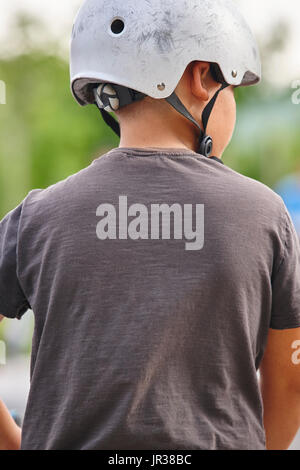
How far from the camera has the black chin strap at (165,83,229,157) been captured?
2398mm

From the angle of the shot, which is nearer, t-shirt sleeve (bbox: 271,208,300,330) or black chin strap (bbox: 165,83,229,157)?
t-shirt sleeve (bbox: 271,208,300,330)

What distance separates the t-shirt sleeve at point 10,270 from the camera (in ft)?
7.41

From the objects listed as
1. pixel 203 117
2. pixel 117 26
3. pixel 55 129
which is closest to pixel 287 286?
pixel 203 117

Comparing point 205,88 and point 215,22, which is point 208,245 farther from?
→ point 215,22

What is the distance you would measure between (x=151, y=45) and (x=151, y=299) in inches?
34.1

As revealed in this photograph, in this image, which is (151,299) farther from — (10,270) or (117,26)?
(117,26)

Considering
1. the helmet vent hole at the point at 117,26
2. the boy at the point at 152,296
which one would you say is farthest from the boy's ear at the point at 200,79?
the helmet vent hole at the point at 117,26

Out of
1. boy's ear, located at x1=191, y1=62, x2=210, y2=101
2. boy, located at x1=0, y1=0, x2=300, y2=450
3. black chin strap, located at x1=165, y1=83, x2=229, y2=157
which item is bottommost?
boy, located at x1=0, y1=0, x2=300, y2=450

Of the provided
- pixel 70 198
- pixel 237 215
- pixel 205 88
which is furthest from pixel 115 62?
pixel 237 215

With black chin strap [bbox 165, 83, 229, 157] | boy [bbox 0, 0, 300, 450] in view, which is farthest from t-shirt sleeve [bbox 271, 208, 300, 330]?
black chin strap [bbox 165, 83, 229, 157]

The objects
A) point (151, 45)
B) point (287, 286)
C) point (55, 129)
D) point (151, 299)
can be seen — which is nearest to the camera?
point (151, 299)

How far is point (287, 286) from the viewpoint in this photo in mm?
2221

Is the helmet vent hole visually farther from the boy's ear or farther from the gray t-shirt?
the gray t-shirt

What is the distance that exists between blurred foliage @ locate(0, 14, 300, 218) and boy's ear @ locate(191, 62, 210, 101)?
22.2 meters
